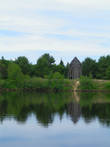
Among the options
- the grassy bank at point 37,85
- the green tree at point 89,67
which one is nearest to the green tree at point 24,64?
the grassy bank at point 37,85

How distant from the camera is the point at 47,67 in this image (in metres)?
119

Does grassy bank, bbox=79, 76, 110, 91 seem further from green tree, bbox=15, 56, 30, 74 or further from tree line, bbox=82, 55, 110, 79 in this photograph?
green tree, bbox=15, 56, 30, 74

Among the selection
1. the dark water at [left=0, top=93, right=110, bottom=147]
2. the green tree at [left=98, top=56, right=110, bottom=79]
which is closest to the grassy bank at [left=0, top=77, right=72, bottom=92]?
the green tree at [left=98, top=56, right=110, bottom=79]

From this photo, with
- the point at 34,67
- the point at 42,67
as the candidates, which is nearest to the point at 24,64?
the point at 34,67

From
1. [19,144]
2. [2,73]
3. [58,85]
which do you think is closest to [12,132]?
[19,144]

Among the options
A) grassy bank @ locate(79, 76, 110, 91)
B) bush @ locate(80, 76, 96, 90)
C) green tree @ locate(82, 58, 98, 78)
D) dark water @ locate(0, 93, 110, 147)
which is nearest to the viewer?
dark water @ locate(0, 93, 110, 147)

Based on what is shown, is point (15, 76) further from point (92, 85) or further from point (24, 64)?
point (92, 85)

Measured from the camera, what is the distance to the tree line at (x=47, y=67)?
111m

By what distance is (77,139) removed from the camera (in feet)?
77.4

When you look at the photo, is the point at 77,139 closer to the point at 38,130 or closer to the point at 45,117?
the point at 38,130

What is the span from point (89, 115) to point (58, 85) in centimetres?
6602

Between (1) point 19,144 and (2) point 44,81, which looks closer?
(1) point 19,144

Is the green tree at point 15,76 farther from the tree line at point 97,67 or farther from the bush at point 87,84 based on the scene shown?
the tree line at point 97,67

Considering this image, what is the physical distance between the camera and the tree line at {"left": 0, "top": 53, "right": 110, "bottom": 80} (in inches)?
4364
